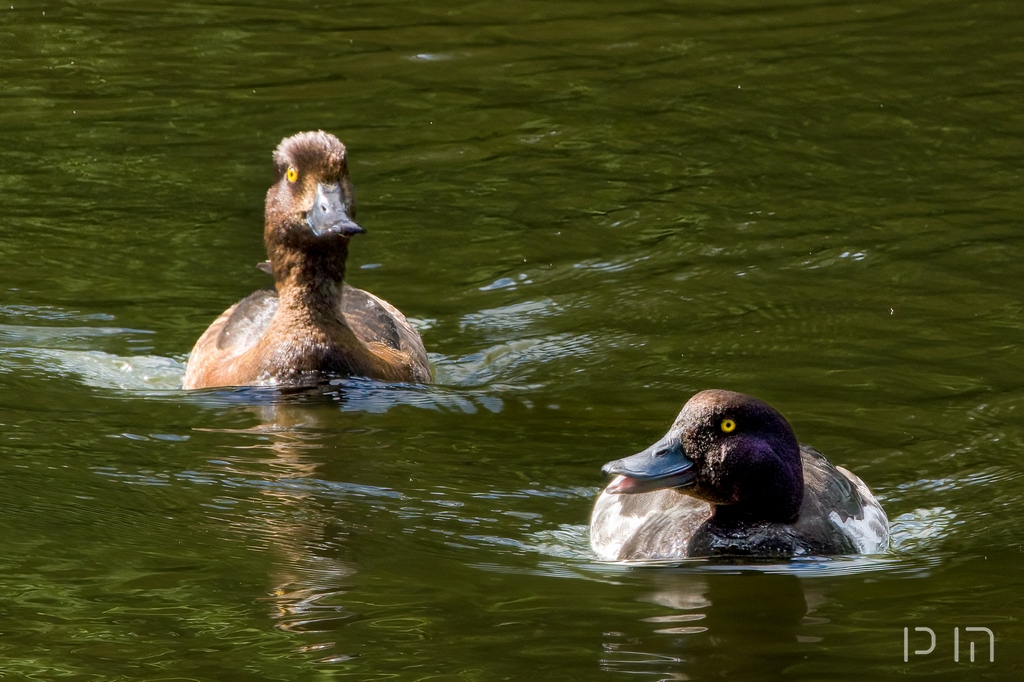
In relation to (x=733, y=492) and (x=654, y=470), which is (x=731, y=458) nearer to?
Result: (x=733, y=492)

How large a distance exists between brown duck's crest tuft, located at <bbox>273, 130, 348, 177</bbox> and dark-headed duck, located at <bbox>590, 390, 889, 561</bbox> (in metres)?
3.23

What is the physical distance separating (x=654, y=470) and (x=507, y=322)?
4.40 m

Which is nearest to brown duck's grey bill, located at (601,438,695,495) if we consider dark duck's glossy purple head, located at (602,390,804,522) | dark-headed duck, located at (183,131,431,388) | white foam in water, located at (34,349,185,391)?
dark duck's glossy purple head, located at (602,390,804,522)

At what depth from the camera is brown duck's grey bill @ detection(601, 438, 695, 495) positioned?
7.48 metres

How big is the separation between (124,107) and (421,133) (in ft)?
8.74

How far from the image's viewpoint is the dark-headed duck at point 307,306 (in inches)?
407

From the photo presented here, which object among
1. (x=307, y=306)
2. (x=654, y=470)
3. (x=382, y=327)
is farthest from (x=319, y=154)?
(x=654, y=470)

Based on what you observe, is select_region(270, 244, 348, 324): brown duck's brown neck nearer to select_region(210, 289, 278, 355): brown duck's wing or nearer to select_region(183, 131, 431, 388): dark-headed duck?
select_region(183, 131, 431, 388): dark-headed duck

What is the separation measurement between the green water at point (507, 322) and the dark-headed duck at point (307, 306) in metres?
0.25

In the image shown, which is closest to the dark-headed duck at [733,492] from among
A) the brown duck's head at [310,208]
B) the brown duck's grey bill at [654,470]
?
the brown duck's grey bill at [654,470]

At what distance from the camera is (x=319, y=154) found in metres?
10.3

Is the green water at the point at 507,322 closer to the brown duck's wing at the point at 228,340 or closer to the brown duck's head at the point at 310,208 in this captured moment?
the brown duck's wing at the point at 228,340

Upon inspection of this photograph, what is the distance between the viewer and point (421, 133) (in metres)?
15.3

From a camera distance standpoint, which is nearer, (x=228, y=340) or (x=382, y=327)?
(x=228, y=340)
